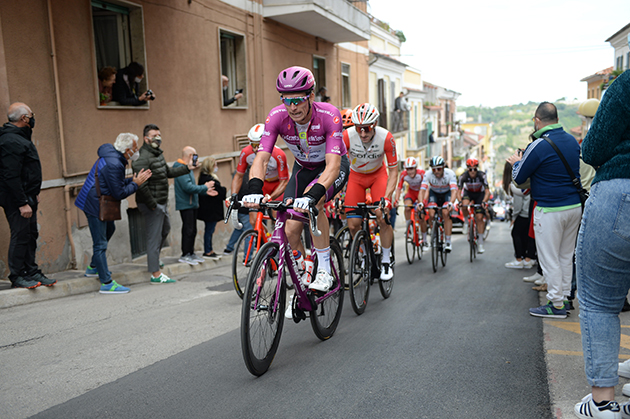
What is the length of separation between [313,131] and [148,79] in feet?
25.3

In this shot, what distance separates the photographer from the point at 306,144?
16.4 feet

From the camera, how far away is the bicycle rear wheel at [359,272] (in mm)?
5828

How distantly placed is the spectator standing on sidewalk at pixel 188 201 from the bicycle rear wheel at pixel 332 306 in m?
4.68

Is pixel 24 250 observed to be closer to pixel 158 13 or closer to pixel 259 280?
pixel 259 280

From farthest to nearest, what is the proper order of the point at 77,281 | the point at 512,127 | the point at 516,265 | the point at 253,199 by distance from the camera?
1. the point at 512,127
2. the point at 516,265
3. the point at 77,281
4. the point at 253,199

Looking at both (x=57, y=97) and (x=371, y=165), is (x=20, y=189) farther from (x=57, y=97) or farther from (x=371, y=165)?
(x=371, y=165)

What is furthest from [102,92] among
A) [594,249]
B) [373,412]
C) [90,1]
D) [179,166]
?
[594,249]

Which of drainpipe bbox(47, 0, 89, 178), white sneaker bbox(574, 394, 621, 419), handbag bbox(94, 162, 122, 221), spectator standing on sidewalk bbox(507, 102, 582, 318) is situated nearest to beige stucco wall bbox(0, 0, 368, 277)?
drainpipe bbox(47, 0, 89, 178)

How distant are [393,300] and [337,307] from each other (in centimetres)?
178

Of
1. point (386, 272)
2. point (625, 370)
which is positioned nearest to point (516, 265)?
point (386, 272)

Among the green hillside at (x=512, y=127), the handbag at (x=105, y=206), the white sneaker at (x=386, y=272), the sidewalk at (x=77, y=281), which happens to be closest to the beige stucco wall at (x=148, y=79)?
the sidewalk at (x=77, y=281)

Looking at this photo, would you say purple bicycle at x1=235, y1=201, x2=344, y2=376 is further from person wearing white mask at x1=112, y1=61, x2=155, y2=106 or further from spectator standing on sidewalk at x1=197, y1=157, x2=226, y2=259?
person wearing white mask at x1=112, y1=61, x2=155, y2=106

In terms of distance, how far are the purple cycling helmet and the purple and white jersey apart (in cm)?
23

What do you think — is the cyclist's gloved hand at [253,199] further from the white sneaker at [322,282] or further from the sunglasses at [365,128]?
the sunglasses at [365,128]
